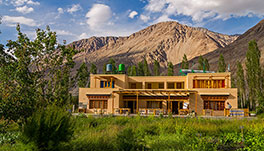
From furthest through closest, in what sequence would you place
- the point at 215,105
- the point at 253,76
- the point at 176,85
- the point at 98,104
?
the point at 253,76
the point at 176,85
the point at 98,104
the point at 215,105

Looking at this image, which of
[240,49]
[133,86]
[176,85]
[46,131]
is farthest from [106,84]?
[240,49]

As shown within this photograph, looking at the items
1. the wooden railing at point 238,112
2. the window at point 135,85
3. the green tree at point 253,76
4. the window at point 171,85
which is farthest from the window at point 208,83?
the green tree at point 253,76

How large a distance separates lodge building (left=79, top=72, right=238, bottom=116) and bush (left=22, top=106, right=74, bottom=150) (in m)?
16.0

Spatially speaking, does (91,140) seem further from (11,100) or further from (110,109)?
(110,109)

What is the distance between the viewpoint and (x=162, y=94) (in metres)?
24.8

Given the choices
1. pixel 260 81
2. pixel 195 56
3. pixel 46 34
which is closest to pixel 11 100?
pixel 46 34

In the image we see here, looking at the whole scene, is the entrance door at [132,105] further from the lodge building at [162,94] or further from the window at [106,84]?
the window at [106,84]

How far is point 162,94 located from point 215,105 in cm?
550

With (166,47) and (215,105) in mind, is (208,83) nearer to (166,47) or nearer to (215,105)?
(215,105)

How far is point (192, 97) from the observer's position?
23.8 metres

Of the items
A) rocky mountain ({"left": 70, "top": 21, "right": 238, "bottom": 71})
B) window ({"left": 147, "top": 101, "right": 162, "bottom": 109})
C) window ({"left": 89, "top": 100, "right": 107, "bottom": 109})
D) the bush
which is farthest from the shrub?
rocky mountain ({"left": 70, "top": 21, "right": 238, "bottom": 71})

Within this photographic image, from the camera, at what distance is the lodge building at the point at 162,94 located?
75.8 ft

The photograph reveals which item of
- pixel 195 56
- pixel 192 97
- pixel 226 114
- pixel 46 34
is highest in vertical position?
pixel 195 56

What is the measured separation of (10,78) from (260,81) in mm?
38786
